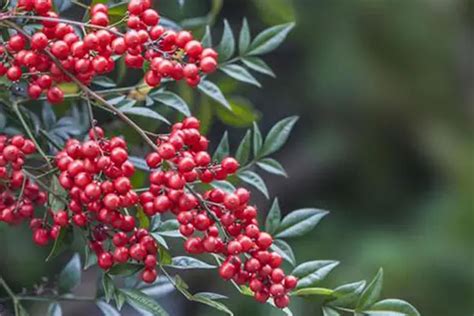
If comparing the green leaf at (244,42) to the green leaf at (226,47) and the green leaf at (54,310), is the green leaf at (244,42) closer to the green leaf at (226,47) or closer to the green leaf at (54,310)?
the green leaf at (226,47)

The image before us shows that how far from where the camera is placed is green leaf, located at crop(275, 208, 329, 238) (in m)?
0.71

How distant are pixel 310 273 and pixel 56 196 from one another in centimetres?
18

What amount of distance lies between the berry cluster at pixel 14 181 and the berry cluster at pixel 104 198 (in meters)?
0.03

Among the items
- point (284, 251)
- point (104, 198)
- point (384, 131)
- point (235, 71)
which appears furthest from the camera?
point (384, 131)

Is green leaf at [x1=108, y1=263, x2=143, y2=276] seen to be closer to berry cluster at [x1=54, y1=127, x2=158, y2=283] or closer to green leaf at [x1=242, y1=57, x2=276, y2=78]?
berry cluster at [x1=54, y1=127, x2=158, y2=283]

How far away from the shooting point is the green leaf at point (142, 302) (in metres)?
0.64

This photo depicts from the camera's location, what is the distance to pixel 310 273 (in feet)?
2.19

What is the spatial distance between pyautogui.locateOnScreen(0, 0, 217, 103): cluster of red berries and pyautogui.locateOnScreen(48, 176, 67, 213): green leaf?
0.06m

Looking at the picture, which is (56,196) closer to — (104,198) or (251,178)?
(104,198)

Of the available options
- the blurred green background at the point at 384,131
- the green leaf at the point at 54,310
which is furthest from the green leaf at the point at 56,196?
the blurred green background at the point at 384,131

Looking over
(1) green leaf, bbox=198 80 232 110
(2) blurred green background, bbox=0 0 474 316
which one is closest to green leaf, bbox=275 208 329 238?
(1) green leaf, bbox=198 80 232 110

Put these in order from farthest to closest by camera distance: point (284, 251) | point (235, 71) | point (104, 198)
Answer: point (235, 71) → point (284, 251) → point (104, 198)

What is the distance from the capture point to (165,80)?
0.74 m

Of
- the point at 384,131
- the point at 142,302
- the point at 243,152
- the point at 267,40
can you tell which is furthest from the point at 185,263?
the point at 384,131
